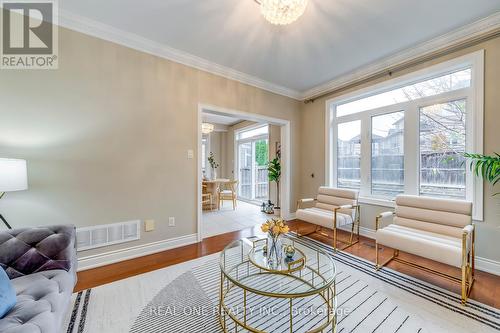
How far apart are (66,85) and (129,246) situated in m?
2.04

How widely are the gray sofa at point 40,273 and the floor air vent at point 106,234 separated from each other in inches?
31.5

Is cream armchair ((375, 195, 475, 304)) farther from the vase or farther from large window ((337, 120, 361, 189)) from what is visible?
the vase

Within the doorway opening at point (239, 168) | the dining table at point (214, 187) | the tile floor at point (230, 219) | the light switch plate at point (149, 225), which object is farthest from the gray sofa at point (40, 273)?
the dining table at point (214, 187)

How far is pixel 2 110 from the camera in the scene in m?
2.02

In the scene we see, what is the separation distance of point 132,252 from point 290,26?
11.2 feet

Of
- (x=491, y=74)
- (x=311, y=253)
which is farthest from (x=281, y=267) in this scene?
(x=491, y=74)

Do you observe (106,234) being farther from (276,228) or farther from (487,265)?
(487,265)

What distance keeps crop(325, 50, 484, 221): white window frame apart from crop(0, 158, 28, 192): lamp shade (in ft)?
13.8

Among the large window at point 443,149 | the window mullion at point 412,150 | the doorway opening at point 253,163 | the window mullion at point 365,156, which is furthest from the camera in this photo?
the doorway opening at point 253,163

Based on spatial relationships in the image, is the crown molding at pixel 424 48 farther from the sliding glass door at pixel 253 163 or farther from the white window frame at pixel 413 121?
the sliding glass door at pixel 253 163

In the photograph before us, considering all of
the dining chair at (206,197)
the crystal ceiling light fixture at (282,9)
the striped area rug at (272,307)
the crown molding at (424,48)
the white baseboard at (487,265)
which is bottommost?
the striped area rug at (272,307)

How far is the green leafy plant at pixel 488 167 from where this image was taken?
2.05 m

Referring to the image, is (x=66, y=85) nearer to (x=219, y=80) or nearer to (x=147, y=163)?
(x=147, y=163)

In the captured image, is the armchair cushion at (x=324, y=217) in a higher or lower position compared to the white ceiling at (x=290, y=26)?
lower
